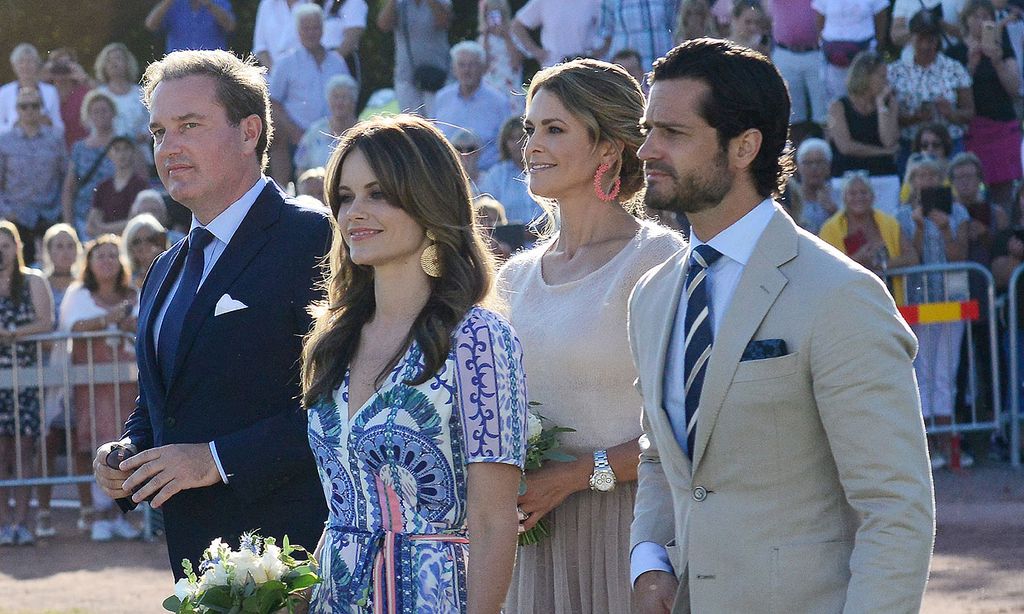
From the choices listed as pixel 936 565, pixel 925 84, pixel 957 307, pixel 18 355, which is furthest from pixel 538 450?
pixel 925 84

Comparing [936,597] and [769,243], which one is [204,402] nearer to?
[769,243]

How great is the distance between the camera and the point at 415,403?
3.40m

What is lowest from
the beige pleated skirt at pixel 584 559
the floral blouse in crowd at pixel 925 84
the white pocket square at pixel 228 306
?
the beige pleated skirt at pixel 584 559

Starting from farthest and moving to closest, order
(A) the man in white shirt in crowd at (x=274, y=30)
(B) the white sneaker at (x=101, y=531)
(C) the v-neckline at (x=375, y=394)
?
(A) the man in white shirt in crowd at (x=274, y=30) → (B) the white sneaker at (x=101, y=531) → (C) the v-neckline at (x=375, y=394)

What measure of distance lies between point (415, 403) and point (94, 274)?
26.0ft

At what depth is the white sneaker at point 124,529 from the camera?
1070 cm

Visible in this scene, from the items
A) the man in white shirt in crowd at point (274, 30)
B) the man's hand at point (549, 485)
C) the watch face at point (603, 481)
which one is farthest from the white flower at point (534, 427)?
the man in white shirt in crowd at point (274, 30)

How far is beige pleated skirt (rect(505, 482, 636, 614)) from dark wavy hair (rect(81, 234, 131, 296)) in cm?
713

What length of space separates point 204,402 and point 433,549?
116 centimetres

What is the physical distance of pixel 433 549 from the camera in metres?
3.41

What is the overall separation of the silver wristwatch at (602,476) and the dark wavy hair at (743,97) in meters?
1.13

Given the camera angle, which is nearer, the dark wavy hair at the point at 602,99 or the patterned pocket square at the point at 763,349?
the patterned pocket square at the point at 763,349

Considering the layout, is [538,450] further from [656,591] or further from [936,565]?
[936,565]

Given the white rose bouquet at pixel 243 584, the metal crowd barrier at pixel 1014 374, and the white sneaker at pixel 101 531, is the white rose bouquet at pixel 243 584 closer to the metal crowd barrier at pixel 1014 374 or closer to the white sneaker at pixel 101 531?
the white sneaker at pixel 101 531
